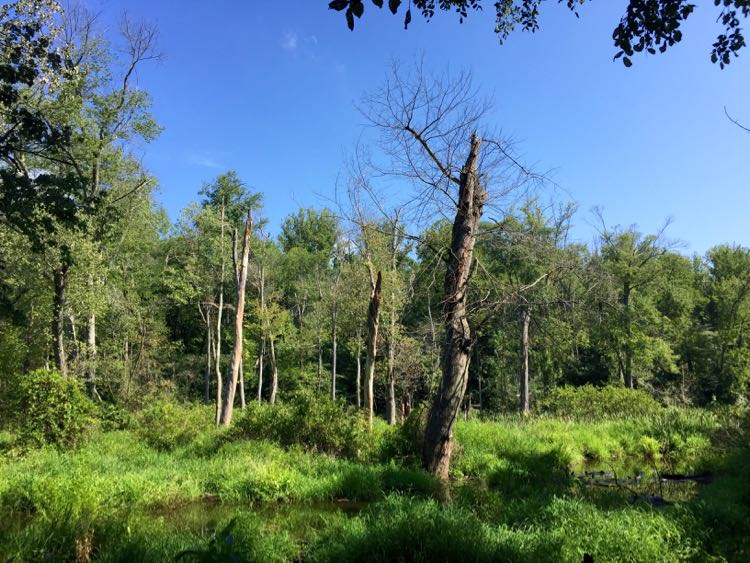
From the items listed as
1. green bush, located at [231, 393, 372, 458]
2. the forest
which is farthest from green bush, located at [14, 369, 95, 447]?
green bush, located at [231, 393, 372, 458]

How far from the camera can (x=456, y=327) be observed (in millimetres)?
9703

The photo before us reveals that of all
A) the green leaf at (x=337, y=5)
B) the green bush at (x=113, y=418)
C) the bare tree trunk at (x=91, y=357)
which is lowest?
the green bush at (x=113, y=418)

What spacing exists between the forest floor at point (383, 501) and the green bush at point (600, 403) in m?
5.11

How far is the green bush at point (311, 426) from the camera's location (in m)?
12.5

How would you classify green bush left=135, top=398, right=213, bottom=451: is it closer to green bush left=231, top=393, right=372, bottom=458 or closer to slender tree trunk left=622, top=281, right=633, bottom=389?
green bush left=231, top=393, right=372, bottom=458

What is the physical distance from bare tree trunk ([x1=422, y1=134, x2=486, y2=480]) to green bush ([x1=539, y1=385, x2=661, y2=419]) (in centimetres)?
1261

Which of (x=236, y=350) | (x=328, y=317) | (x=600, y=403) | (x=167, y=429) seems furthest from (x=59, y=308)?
(x=600, y=403)

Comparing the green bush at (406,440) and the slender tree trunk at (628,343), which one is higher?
the slender tree trunk at (628,343)

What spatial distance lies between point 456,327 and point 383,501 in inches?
140

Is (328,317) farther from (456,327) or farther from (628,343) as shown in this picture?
(456,327)

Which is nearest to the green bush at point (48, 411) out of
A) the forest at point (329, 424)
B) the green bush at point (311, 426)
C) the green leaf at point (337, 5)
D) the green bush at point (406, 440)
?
the forest at point (329, 424)

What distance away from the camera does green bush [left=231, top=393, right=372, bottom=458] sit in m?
12.5

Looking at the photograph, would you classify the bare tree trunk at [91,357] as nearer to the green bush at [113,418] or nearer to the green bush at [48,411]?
the green bush at [113,418]

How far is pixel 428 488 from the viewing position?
29.9 feet
